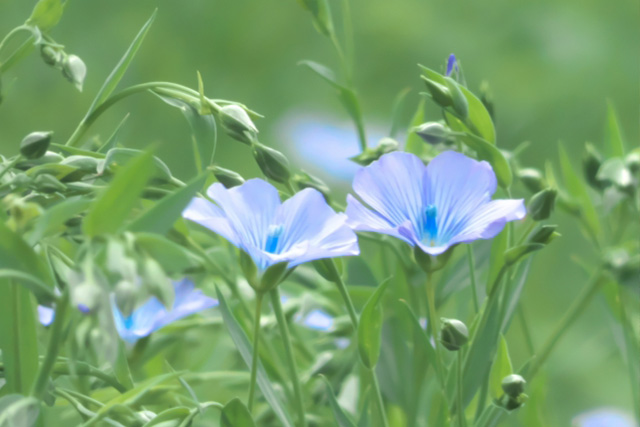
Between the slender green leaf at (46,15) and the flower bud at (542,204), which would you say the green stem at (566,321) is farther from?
the slender green leaf at (46,15)

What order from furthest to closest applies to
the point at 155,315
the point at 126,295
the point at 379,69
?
the point at 379,69 < the point at 155,315 < the point at 126,295

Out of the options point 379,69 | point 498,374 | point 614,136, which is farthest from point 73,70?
point 379,69

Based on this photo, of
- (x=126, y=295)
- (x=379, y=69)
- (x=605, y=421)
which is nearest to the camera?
(x=126, y=295)

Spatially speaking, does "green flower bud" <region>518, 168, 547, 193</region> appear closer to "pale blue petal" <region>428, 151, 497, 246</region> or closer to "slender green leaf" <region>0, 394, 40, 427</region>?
"pale blue petal" <region>428, 151, 497, 246</region>

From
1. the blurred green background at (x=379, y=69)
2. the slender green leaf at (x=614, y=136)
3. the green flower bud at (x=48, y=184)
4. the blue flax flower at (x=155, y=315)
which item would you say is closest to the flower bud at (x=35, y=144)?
the green flower bud at (x=48, y=184)

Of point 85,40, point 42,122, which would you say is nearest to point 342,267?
point 42,122

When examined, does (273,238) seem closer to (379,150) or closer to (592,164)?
(379,150)

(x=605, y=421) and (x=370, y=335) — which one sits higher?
(x=370, y=335)
